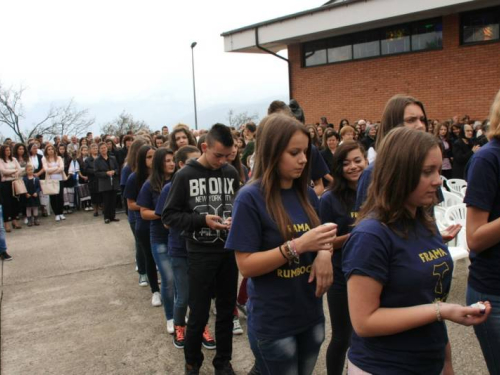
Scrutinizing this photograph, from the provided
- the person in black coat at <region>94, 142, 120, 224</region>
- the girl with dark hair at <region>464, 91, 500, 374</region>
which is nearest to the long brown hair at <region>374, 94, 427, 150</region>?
the girl with dark hair at <region>464, 91, 500, 374</region>

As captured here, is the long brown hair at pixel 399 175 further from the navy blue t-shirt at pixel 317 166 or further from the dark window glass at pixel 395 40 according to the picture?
the dark window glass at pixel 395 40

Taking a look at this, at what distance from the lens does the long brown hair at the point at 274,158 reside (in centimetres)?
222

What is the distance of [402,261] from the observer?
1.68 m

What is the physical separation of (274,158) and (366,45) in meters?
14.3

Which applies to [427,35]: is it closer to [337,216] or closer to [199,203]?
[199,203]

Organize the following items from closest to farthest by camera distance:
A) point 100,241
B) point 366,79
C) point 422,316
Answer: point 422,316
point 100,241
point 366,79

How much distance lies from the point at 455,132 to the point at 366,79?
17.5 feet

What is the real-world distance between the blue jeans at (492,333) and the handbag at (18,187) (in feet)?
34.1

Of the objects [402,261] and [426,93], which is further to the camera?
[426,93]

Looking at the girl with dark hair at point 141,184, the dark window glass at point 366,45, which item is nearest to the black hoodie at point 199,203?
the girl with dark hair at point 141,184

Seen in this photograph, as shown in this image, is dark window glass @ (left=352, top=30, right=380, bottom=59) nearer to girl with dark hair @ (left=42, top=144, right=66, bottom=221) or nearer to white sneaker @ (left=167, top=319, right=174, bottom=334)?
girl with dark hair @ (left=42, top=144, right=66, bottom=221)

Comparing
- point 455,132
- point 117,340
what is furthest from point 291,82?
point 117,340

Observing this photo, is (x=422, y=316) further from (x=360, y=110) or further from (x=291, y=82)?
(x=291, y=82)

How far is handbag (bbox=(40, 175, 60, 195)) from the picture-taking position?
11.3 metres
